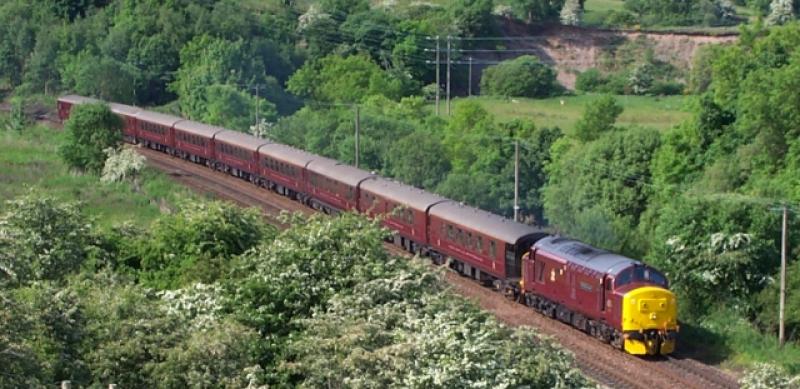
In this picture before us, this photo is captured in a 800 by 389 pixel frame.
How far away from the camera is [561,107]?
3602 inches

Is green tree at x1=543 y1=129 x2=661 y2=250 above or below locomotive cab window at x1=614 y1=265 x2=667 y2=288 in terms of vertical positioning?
below

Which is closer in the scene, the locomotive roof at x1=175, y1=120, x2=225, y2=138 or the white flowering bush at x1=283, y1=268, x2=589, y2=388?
the white flowering bush at x1=283, y1=268, x2=589, y2=388

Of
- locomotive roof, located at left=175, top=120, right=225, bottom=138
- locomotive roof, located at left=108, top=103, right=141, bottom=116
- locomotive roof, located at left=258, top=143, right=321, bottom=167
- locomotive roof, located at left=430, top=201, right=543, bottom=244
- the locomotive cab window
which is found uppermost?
the locomotive cab window

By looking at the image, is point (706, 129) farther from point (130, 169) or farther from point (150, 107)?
point (150, 107)

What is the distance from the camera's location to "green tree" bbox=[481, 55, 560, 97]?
96375mm

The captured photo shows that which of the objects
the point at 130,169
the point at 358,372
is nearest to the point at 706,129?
the point at 130,169

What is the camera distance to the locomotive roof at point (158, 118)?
233 feet

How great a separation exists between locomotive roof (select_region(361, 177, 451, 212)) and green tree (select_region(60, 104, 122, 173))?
17.2 meters

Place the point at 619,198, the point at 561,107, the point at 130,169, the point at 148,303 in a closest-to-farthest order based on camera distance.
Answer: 1. the point at 148,303
2. the point at 619,198
3. the point at 130,169
4. the point at 561,107

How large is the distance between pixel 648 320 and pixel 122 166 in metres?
31.4

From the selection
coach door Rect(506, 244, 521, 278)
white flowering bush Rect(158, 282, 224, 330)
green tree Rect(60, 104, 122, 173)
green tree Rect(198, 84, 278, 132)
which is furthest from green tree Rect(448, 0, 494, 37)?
white flowering bush Rect(158, 282, 224, 330)

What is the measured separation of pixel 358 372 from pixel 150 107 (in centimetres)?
7670

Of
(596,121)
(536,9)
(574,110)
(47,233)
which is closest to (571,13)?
(536,9)

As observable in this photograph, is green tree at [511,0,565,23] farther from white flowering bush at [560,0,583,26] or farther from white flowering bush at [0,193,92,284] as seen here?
white flowering bush at [0,193,92,284]
